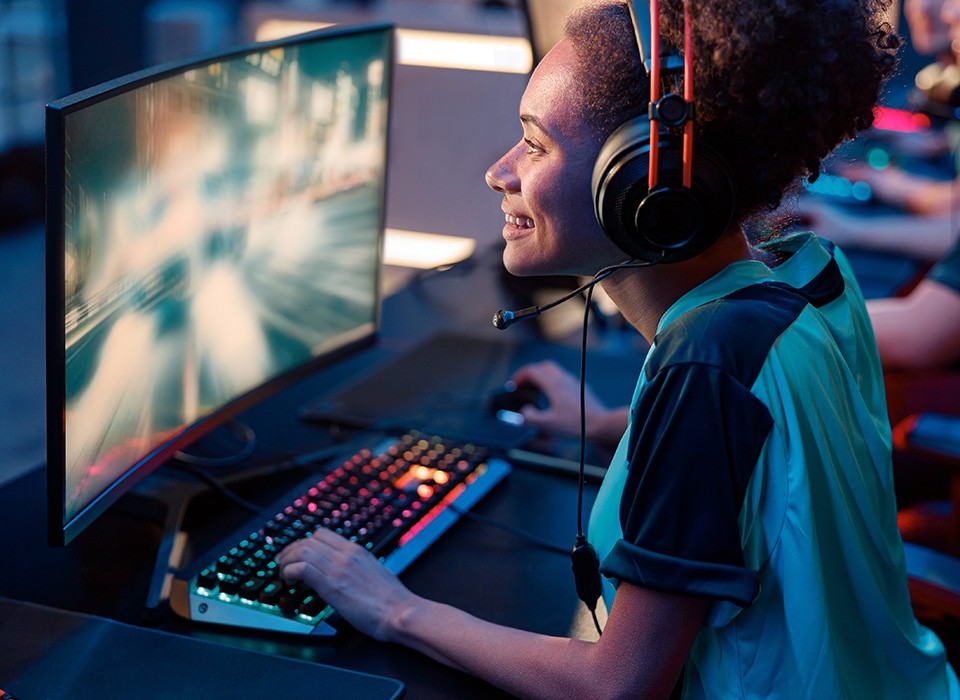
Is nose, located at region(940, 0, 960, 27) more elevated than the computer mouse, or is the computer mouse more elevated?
nose, located at region(940, 0, 960, 27)

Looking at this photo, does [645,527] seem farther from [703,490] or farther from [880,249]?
[880,249]

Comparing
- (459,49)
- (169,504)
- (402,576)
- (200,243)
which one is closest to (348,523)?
(402,576)

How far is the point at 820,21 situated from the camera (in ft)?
2.53

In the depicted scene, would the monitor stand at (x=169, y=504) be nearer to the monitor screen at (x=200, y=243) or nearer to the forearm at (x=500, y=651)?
the monitor screen at (x=200, y=243)

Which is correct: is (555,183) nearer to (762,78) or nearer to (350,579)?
(762,78)

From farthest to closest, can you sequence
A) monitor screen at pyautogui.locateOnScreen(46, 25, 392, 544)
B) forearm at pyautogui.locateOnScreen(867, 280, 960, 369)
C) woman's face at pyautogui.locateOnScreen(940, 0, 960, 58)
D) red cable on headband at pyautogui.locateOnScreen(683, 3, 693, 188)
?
1. woman's face at pyautogui.locateOnScreen(940, 0, 960, 58)
2. forearm at pyautogui.locateOnScreen(867, 280, 960, 369)
3. monitor screen at pyautogui.locateOnScreen(46, 25, 392, 544)
4. red cable on headband at pyautogui.locateOnScreen(683, 3, 693, 188)

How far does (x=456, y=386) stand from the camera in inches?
58.1

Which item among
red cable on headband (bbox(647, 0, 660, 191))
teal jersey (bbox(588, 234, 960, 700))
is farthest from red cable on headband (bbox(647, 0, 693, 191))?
teal jersey (bbox(588, 234, 960, 700))

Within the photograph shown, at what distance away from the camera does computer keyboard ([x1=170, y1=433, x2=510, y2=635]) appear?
3.03ft

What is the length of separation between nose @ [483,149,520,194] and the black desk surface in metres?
0.36

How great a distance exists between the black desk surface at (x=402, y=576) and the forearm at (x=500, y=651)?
21 millimetres

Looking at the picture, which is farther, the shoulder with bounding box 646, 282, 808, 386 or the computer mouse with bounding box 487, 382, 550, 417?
the computer mouse with bounding box 487, 382, 550, 417

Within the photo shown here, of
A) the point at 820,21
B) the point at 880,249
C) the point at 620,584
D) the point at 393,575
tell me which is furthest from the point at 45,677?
the point at 880,249

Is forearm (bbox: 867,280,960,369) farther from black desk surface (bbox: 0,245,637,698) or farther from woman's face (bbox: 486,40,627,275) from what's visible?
woman's face (bbox: 486,40,627,275)
